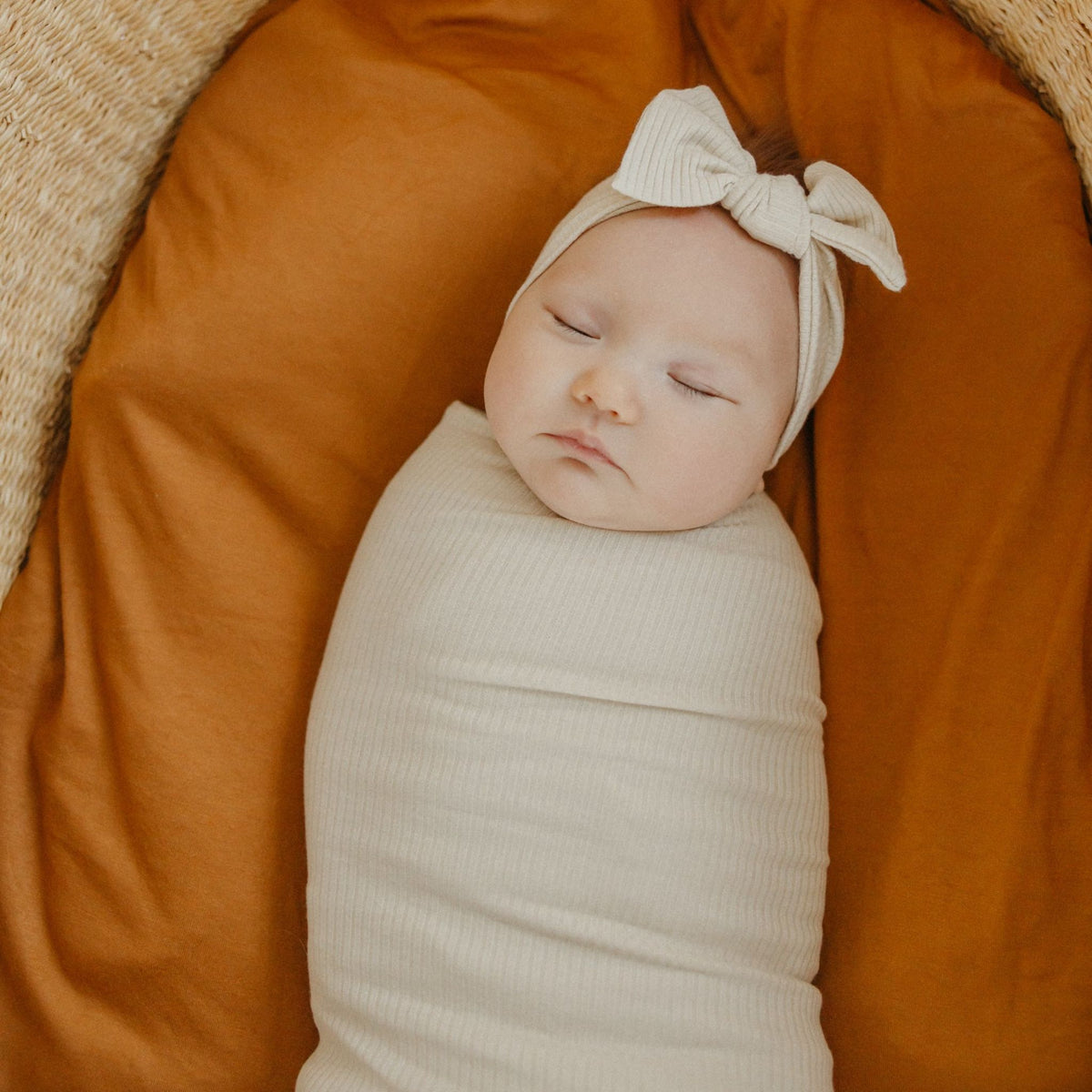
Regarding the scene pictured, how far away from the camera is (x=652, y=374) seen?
1050 mm

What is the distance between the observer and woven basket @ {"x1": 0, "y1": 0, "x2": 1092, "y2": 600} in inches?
47.8

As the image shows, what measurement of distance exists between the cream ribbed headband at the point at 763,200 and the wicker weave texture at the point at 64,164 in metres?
0.57

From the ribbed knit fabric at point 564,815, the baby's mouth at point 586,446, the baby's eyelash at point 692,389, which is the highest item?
the baby's eyelash at point 692,389

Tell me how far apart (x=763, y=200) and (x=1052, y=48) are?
42cm

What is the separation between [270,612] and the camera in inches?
50.2

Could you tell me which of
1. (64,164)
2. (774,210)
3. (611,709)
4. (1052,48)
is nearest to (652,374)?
(774,210)

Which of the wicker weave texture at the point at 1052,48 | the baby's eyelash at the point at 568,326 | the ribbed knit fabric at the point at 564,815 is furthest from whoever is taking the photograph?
the wicker weave texture at the point at 1052,48

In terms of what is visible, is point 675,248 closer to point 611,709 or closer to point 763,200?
point 763,200

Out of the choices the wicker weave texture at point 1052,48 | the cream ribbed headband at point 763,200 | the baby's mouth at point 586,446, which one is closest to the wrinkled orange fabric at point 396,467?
the wicker weave texture at point 1052,48

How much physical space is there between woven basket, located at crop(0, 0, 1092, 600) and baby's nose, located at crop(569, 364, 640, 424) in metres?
0.57

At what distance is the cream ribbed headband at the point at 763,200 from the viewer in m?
1.05

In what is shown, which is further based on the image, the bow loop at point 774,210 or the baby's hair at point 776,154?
the baby's hair at point 776,154

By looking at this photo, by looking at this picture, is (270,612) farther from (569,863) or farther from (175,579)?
(569,863)

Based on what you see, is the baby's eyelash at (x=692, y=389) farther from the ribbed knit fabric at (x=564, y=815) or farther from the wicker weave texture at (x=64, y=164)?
the wicker weave texture at (x=64, y=164)
